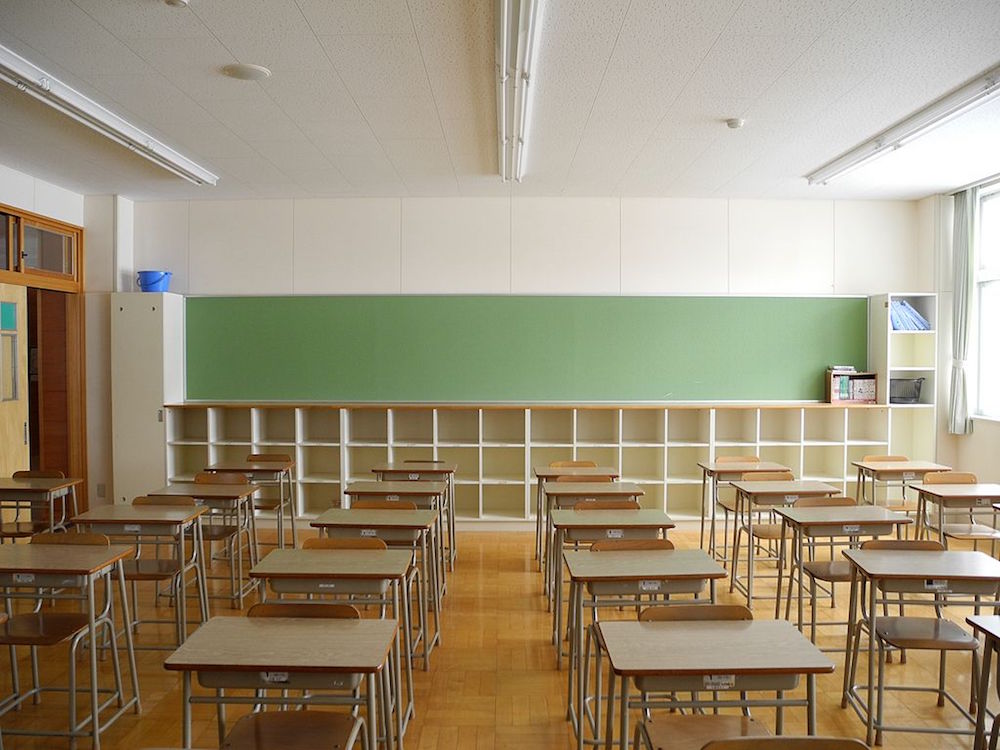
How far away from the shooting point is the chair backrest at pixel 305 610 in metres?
2.78

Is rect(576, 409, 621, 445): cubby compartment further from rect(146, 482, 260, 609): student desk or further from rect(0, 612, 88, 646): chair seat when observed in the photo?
rect(0, 612, 88, 646): chair seat

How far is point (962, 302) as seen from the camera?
291 inches

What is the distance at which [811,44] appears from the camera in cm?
401

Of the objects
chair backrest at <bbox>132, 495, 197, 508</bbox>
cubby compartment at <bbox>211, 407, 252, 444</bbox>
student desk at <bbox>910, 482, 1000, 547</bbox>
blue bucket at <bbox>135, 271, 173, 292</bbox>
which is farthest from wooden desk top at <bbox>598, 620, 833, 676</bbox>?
blue bucket at <bbox>135, 271, 173, 292</bbox>

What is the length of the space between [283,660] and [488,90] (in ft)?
11.8

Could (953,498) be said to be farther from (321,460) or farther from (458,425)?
(321,460)

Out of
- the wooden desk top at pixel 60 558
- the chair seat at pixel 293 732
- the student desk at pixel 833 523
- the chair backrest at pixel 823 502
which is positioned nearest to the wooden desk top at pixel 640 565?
the student desk at pixel 833 523

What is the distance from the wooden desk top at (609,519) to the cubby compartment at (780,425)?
382 cm

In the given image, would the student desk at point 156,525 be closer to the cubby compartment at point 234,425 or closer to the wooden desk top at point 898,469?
the cubby compartment at point 234,425

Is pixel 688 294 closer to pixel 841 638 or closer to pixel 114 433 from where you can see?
pixel 841 638

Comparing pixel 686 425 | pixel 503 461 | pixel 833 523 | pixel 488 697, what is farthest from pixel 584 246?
pixel 488 697

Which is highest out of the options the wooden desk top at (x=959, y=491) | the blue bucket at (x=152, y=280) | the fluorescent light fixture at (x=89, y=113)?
the fluorescent light fixture at (x=89, y=113)

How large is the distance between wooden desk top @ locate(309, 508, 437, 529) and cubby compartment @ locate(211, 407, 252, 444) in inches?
148

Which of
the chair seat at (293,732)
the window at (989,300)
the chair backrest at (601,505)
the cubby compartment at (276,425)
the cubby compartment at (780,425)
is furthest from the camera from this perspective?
the cubby compartment at (276,425)
